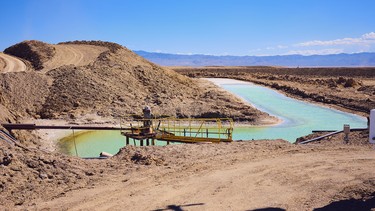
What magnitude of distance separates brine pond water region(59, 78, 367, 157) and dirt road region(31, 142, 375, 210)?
33.1 feet

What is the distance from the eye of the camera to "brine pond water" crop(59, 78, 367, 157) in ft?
84.3

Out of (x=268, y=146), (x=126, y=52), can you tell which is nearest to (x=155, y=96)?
(x=126, y=52)

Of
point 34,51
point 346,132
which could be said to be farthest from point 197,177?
point 34,51

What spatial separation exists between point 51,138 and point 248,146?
14.4 metres

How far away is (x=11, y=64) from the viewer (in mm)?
43281

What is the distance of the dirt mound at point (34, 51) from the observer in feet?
147

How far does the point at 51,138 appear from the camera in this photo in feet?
88.5

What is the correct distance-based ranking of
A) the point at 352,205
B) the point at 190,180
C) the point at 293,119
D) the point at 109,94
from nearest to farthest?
the point at 352,205, the point at 190,180, the point at 293,119, the point at 109,94

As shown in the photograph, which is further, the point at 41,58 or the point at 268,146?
the point at 41,58

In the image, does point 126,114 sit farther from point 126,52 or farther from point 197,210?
point 197,210

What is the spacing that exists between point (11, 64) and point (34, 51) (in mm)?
4498

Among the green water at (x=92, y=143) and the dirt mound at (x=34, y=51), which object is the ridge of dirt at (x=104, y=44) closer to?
the dirt mound at (x=34, y=51)

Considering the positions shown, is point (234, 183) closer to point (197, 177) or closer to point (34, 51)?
point (197, 177)

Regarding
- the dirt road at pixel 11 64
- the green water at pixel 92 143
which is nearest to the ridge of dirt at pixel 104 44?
the dirt road at pixel 11 64
